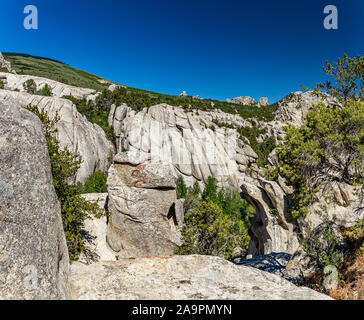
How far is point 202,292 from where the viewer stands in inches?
213

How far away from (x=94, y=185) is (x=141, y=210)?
24624 millimetres

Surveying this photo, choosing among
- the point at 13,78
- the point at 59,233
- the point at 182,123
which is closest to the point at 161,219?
the point at 59,233

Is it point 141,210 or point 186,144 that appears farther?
point 186,144

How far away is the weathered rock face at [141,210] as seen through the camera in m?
20.6

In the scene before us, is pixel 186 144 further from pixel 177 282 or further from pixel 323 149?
pixel 177 282

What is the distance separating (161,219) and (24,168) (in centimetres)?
1799

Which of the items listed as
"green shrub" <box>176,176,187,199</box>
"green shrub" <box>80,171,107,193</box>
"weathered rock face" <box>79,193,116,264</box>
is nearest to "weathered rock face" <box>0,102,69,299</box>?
"weathered rock face" <box>79,193,116,264</box>

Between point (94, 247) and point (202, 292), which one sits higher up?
point (202, 292)

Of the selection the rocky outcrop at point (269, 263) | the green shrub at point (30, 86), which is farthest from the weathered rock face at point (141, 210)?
the green shrub at point (30, 86)

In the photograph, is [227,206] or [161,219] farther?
[227,206]

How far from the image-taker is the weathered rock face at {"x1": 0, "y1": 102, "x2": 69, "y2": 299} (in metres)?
4.04

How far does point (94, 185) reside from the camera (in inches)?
1672

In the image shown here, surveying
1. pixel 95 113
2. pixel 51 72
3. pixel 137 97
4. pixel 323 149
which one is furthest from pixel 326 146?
pixel 51 72
